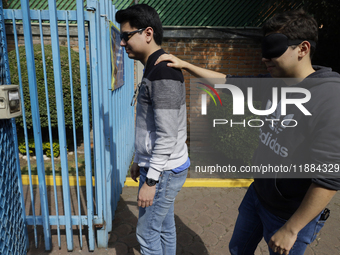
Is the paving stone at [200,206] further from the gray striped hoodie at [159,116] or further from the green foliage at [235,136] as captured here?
the gray striped hoodie at [159,116]

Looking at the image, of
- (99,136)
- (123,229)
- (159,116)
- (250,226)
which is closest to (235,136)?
(123,229)

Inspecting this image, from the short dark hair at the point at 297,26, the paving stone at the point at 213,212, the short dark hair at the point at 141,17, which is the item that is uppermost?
the short dark hair at the point at 141,17

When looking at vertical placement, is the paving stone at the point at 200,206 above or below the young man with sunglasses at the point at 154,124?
below

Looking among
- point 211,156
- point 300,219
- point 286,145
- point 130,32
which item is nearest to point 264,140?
point 286,145

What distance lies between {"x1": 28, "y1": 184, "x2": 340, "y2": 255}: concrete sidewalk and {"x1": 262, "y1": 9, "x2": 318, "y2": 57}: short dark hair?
2.47 m

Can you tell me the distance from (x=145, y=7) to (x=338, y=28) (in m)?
5.43

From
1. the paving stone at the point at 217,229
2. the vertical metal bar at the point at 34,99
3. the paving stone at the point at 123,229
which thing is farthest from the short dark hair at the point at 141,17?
the paving stone at the point at 217,229

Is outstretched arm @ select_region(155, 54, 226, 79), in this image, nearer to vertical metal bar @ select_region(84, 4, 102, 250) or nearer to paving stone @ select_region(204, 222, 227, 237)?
vertical metal bar @ select_region(84, 4, 102, 250)

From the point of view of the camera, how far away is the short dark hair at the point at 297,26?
1.46 metres

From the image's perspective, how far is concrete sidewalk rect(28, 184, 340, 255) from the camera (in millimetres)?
2992

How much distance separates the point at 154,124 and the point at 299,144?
921 millimetres

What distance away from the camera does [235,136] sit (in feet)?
17.1

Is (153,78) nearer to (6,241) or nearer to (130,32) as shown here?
(130,32)

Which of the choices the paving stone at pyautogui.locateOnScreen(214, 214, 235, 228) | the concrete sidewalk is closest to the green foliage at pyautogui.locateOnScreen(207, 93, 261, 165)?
the concrete sidewalk
